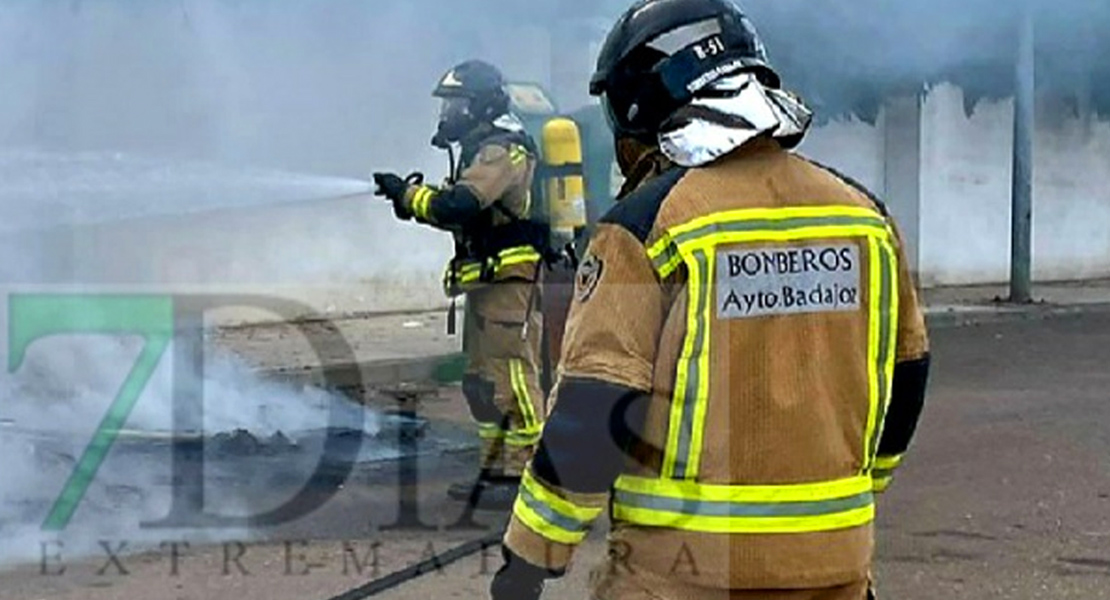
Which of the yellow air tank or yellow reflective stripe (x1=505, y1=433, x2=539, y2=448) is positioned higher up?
the yellow air tank

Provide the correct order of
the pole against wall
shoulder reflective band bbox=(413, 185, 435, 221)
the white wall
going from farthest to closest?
the white wall → the pole against wall → shoulder reflective band bbox=(413, 185, 435, 221)

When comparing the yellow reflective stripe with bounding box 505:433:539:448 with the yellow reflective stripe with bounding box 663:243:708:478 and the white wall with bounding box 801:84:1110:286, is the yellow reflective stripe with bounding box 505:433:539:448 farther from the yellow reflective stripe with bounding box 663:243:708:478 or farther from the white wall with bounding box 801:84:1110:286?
the white wall with bounding box 801:84:1110:286

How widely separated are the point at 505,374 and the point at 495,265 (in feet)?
1.30

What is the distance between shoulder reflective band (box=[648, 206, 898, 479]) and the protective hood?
3.9 inches

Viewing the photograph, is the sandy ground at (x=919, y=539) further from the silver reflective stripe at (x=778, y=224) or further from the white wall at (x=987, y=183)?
the white wall at (x=987, y=183)

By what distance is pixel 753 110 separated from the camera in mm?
2332

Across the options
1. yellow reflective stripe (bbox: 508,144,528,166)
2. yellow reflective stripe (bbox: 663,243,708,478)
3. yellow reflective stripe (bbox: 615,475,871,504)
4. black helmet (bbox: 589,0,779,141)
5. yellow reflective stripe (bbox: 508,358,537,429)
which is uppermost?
yellow reflective stripe (bbox: 508,144,528,166)

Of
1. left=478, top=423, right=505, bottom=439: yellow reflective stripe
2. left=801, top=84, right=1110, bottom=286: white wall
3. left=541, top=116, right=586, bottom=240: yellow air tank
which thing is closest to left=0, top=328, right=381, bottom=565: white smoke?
left=478, top=423, right=505, bottom=439: yellow reflective stripe

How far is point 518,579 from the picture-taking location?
2359 mm

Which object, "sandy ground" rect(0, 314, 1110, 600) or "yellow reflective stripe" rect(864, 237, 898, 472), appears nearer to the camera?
"yellow reflective stripe" rect(864, 237, 898, 472)

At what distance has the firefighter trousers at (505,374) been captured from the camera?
6098 millimetres

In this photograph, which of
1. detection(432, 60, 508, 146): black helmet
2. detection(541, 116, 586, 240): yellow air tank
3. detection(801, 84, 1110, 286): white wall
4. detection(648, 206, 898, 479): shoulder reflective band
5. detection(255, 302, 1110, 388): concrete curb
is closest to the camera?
detection(648, 206, 898, 479): shoulder reflective band

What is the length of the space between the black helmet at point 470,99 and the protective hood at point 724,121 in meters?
3.81

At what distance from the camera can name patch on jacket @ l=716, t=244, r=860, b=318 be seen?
89.5 inches
